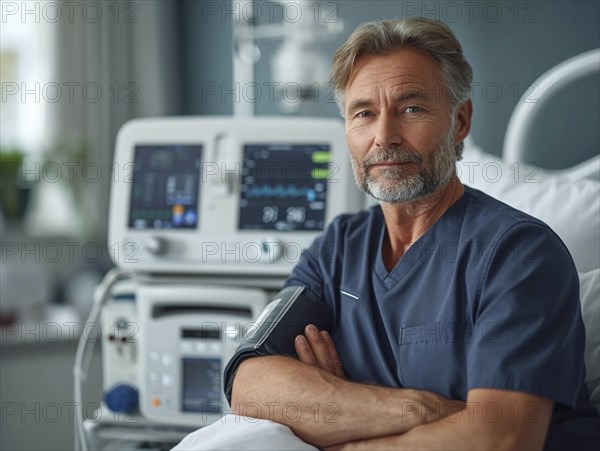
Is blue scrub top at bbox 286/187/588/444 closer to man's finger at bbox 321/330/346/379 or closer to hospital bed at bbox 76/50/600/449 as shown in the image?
man's finger at bbox 321/330/346/379

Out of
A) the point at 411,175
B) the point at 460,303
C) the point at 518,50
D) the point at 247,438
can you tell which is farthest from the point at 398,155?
the point at 518,50

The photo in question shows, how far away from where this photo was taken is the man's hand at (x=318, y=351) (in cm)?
141

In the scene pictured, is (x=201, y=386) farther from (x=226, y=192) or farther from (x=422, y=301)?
(x=422, y=301)

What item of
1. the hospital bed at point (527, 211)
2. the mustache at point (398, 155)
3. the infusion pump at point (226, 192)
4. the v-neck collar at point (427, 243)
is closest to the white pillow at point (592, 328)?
the hospital bed at point (527, 211)

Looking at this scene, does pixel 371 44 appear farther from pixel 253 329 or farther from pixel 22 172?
pixel 22 172

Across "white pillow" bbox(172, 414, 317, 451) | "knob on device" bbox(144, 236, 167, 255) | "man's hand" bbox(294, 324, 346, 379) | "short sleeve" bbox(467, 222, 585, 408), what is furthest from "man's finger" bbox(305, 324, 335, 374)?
"knob on device" bbox(144, 236, 167, 255)

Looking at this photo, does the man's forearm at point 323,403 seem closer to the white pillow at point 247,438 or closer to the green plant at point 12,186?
the white pillow at point 247,438

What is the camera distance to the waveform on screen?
76.7 inches

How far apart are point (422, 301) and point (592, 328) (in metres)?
0.31

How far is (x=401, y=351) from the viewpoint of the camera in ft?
4.49

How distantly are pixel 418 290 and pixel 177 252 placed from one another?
798mm

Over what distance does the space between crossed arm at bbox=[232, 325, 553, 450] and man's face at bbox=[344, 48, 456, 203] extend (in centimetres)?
31

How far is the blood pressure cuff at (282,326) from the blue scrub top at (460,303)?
35 millimetres

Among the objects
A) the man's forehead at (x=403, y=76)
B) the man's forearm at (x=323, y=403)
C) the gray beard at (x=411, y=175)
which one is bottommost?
the man's forearm at (x=323, y=403)
